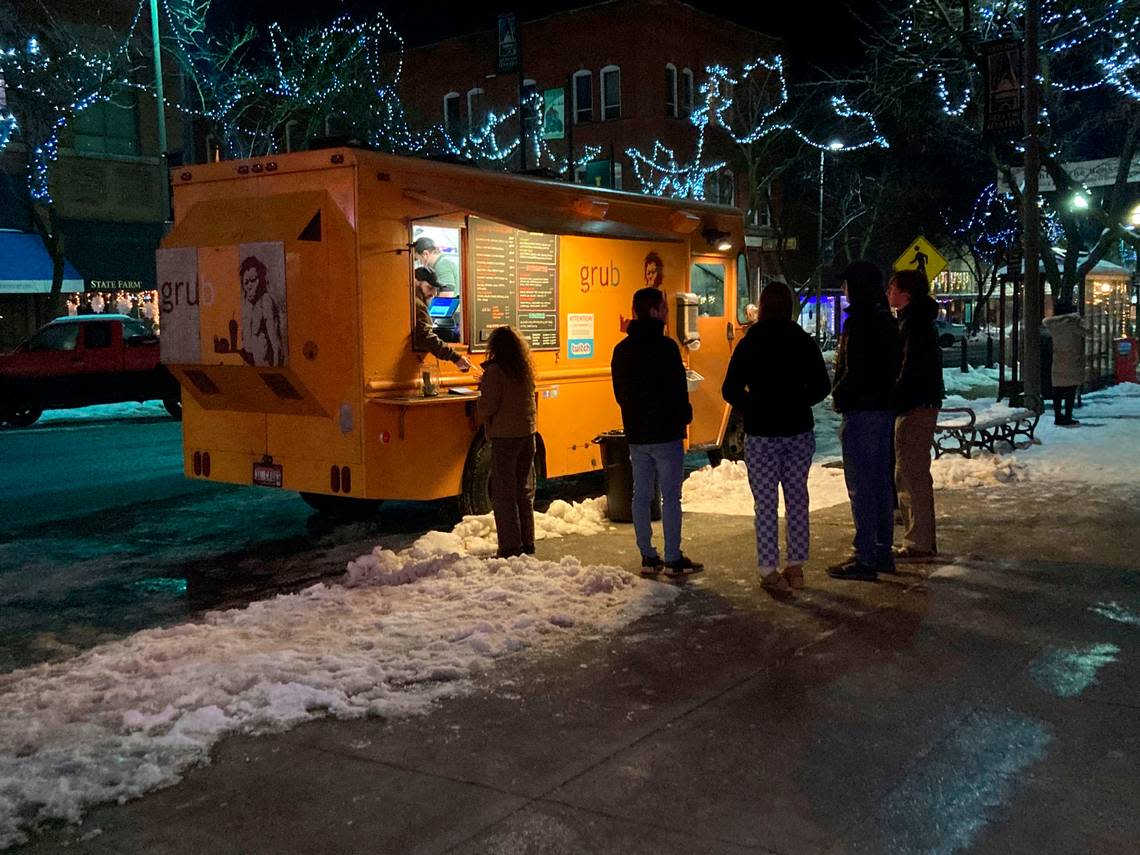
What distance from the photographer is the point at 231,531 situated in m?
10.7

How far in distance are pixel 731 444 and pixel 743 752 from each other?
9.08 meters

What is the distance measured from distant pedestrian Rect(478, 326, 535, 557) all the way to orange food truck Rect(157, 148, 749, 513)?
0.88 m

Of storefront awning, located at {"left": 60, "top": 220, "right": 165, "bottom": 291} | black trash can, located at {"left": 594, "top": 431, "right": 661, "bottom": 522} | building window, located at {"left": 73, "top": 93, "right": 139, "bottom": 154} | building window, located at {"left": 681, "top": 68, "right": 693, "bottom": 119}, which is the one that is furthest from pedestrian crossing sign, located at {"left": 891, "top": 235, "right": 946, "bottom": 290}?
building window, located at {"left": 681, "top": 68, "right": 693, "bottom": 119}

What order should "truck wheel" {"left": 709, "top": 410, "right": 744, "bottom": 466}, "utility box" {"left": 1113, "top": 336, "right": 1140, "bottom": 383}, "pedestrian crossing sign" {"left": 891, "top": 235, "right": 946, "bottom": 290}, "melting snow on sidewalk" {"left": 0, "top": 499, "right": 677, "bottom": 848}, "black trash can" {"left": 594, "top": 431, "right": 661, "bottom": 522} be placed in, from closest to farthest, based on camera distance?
"melting snow on sidewalk" {"left": 0, "top": 499, "right": 677, "bottom": 848} → "black trash can" {"left": 594, "top": 431, "right": 661, "bottom": 522} → "truck wheel" {"left": 709, "top": 410, "right": 744, "bottom": 466} → "pedestrian crossing sign" {"left": 891, "top": 235, "right": 946, "bottom": 290} → "utility box" {"left": 1113, "top": 336, "right": 1140, "bottom": 383}

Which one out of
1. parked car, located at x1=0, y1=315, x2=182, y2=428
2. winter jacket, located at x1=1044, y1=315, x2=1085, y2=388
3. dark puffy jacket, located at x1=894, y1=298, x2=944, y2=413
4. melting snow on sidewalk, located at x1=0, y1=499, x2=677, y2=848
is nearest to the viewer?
melting snow on sidewalk, located at x1=0, y1=499, x2=677, y2=848

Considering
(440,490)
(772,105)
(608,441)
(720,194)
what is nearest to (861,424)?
(608,441)

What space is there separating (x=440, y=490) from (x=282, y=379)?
1.58 metres

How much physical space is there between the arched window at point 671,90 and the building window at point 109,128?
18542mm

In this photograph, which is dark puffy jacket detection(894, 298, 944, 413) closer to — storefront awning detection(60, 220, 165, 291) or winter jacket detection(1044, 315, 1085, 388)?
winter jacket detection(1044, 315, 1085, 388)

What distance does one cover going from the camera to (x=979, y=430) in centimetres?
1366

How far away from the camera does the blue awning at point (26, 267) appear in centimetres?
2702

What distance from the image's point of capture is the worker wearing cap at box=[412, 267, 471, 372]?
30.4 feet

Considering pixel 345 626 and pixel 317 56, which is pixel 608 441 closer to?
pixel 345 626

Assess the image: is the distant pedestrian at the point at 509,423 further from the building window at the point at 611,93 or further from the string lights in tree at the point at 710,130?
the building window at the point at 611,93
